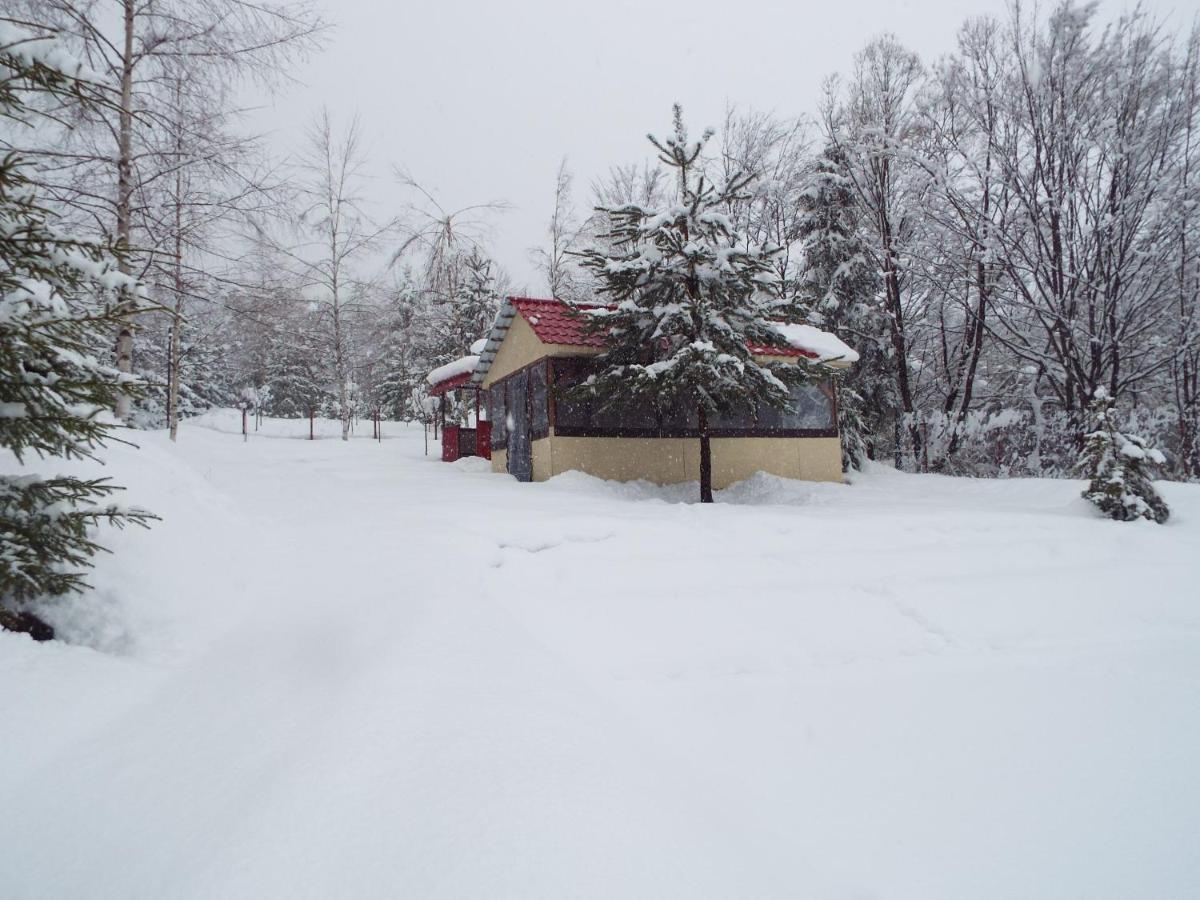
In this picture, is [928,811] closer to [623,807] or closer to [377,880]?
[623,807]

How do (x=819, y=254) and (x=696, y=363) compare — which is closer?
(x=696, y=363)

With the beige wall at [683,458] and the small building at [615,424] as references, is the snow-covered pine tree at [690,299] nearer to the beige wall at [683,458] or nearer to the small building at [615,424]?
the small building at [615,424]

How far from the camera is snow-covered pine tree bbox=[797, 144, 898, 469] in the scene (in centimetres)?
1764

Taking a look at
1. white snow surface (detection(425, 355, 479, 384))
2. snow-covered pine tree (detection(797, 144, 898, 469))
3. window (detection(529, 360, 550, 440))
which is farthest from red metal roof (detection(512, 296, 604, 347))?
snow-covered pine tree (detection(797, 144, 898, 469))

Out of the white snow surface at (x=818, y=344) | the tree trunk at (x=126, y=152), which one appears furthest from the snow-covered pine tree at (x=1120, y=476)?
the tree trunk at (x=126, y=152)

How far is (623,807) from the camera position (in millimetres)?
2545

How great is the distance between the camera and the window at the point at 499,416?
14.7m

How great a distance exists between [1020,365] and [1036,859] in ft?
62.5

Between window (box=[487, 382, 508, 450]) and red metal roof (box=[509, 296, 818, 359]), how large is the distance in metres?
2.57

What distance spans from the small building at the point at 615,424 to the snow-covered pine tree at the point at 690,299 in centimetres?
82

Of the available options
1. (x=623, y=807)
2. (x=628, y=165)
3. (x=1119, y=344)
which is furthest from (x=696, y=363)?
(x=628, y=165)

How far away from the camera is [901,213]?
687 inches

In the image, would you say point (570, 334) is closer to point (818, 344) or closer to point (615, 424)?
point (615, 424)

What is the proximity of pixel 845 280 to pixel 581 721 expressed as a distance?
1748 cm
